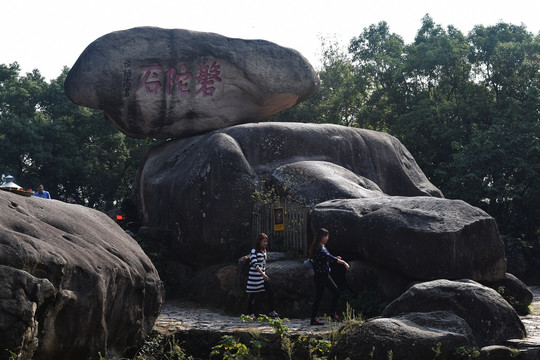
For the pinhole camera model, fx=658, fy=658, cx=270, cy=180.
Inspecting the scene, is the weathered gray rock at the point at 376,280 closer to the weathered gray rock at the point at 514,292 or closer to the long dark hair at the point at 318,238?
the weathered gray rock at the point at 514,292

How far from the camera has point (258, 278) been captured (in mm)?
10859

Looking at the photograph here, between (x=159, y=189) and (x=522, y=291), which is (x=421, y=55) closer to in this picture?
(x=159, y=189)

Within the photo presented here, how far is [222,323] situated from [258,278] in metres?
0.95

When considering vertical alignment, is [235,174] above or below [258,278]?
above

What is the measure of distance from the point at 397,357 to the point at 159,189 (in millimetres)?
9287

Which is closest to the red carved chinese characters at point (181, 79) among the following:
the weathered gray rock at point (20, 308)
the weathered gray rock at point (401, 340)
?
the weathered gray rock at point (401, 340)

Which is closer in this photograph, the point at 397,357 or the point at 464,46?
the point at 397,357

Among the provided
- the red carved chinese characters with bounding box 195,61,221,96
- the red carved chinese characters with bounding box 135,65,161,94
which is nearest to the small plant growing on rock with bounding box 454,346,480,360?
the red carved chinese characters with bounding box 195,61,221,96


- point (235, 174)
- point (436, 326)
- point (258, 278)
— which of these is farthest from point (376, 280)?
point (235, 174)

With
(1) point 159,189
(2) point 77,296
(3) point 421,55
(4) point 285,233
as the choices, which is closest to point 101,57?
(1) point 159,189

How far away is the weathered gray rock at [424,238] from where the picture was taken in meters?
10.5

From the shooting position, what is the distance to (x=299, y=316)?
11.4 m

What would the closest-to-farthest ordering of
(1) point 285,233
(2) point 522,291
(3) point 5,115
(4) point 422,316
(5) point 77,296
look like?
1. (5) point 77,296
2. (4) point 422,316
3. (2) point 522,291
4. (1) point 285,233
5. (3) point 5,115

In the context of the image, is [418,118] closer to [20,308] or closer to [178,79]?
[178,79]
